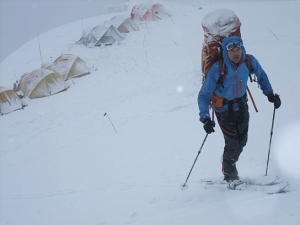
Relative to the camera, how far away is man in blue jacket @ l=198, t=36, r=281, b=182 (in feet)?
10.1

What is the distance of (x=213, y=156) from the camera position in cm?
529

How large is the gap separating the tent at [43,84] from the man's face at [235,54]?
1288 centimetres

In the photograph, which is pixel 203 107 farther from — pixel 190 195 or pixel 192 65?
pixel 192 65

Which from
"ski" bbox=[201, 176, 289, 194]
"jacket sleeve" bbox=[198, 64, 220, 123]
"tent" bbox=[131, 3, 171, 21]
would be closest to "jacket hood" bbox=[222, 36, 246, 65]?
"jacket sleeve" bbox=[198, 64, 220, 123]

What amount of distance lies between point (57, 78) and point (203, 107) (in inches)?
517

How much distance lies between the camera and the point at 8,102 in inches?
539

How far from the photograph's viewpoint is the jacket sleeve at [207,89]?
3.10m

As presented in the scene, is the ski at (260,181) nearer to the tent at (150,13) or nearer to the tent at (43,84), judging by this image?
the tent at (43,84)


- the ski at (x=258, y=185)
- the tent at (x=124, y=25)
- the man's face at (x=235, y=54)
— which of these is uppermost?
the tent at (x=124, y=25)

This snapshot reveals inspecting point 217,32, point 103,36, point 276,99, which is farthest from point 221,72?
point 103,36

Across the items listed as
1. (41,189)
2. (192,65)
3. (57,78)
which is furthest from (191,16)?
(41,189)

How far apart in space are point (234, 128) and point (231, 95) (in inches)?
21.0

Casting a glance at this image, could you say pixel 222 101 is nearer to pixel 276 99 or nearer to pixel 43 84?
pixel 276 99


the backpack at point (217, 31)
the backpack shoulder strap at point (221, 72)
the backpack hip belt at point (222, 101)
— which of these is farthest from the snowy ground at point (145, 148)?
the backpack at point (217, 31)
